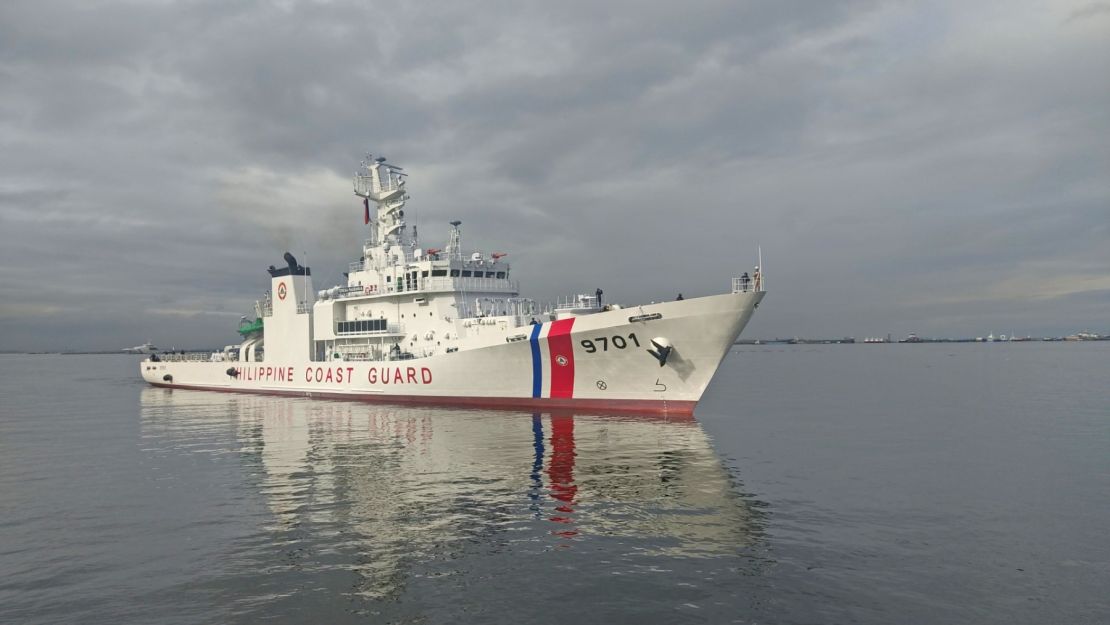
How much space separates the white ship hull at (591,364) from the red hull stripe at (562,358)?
0.04 meters

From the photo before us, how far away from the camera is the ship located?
954 inches

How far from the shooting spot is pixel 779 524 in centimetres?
1159

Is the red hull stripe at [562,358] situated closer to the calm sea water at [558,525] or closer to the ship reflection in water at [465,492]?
the ship reflection in water at [465,492]

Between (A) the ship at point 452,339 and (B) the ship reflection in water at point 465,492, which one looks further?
(A) the ship at point 452,339

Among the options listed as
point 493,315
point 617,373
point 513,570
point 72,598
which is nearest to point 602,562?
point 513,570

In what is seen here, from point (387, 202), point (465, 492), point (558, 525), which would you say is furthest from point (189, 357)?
point (558, 525)

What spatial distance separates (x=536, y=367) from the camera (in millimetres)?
26422

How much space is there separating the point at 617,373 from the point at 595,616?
17663 mm

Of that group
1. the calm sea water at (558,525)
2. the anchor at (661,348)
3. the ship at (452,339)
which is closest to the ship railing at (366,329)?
the ship at (452,339)

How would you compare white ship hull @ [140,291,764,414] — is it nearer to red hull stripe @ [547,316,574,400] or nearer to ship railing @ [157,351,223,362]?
red hull stripe @ [547,316,574,400]

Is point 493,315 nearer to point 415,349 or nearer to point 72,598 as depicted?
point 415,349

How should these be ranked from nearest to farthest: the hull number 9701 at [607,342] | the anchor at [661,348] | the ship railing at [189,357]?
the anchor at [661,348] → the hull number 9701 at [607,342] → the ship railing at [189,357]

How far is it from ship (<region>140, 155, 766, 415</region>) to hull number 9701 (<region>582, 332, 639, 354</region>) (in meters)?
0.04

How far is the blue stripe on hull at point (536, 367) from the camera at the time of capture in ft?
84.6
